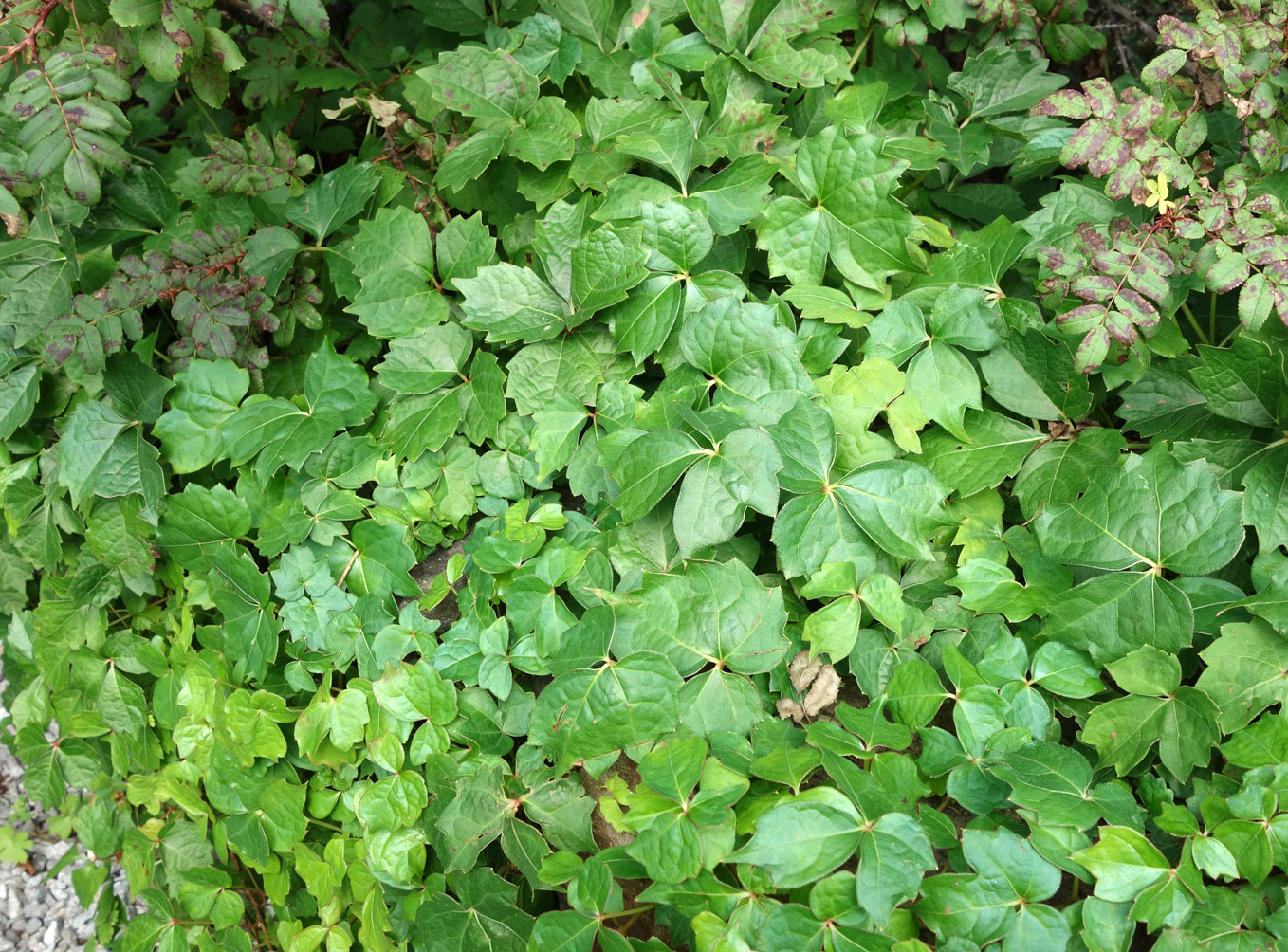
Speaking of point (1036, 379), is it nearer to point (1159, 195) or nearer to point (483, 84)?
point (1159, 195)

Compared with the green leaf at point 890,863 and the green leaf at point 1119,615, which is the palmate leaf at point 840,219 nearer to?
the green leaf at point 1119,615

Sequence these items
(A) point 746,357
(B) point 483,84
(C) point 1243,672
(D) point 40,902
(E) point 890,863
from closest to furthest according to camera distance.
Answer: (E) point 890,863, (C) point 1243,672, (A) point 746,357, (B) point 483,84, (D) point 40,902

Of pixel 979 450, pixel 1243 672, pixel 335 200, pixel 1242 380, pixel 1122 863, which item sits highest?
pixel 335 200

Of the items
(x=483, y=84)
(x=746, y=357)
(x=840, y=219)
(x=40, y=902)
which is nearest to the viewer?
(x=746, y=357)

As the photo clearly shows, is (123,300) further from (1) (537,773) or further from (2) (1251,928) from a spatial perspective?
(2) (1251,928)

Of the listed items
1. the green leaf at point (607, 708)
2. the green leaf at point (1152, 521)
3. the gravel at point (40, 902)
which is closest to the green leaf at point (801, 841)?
the green leaf at point (607, 708)

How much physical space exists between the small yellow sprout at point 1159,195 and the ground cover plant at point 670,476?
0.01 metres

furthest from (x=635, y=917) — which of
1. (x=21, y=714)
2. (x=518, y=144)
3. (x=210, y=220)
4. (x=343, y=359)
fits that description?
(x=21, y=714)

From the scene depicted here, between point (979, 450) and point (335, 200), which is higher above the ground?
point (335, 200)

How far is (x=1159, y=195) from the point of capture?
1.46 meters

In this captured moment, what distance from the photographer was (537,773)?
1491 millimetres

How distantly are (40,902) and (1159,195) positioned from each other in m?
3.52

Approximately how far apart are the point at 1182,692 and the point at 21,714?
2.68m

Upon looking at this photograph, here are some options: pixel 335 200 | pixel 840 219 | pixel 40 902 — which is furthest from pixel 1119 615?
pixel 40 902
